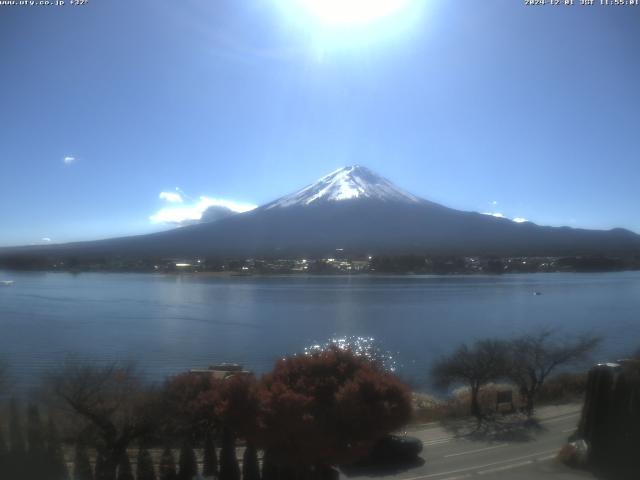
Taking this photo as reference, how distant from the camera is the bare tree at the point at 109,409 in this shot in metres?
5.52

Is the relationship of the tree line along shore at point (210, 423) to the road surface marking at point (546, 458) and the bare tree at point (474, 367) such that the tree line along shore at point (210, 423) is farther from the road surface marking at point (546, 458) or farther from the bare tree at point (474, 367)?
the bare tree at point (474, 367)

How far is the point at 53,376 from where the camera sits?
22.7ft

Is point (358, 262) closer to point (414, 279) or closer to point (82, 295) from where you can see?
point (414, 279)

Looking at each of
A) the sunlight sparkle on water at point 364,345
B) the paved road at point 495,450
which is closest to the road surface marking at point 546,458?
the paved road at point 495,450

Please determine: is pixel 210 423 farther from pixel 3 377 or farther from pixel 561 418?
pixel 561 418

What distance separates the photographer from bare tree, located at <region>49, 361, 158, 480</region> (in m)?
5.52

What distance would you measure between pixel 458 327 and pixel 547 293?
878 cm

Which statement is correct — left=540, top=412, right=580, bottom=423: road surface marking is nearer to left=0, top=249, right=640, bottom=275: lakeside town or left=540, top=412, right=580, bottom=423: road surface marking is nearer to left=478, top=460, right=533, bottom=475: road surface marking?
left=478, top=460, right=533, bottom=475: road surface marking

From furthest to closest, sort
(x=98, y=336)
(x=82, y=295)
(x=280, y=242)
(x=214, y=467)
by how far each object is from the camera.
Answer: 1. (x=280, y=242)
2. (x=82, y=295)
3. (x=98, y=336)
4. (x=214, y=467)

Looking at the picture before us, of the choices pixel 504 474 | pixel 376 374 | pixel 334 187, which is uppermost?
pixel 334 187

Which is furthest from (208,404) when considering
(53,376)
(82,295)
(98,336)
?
(82,295)

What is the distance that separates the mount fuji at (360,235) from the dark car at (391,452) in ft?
61.9

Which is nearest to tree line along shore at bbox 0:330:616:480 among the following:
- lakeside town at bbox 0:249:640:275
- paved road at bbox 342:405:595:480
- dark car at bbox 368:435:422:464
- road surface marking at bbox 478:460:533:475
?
dark car at bbox 368:435:422:464

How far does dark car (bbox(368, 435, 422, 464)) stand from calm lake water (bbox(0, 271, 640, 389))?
374cm
